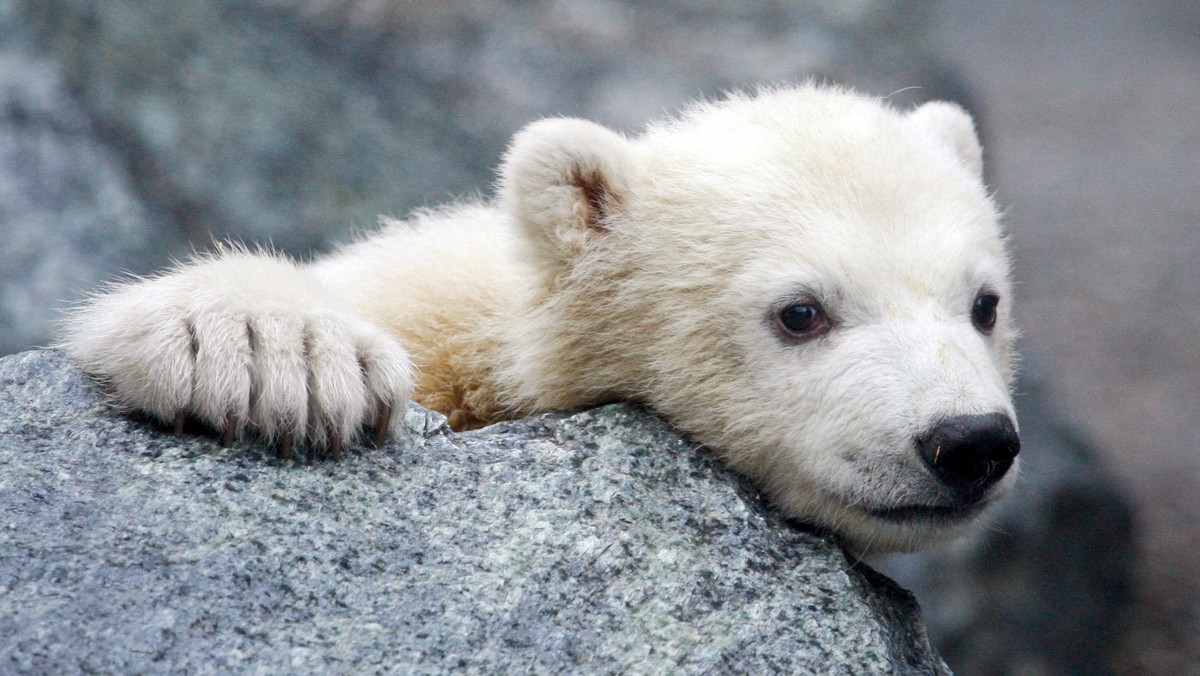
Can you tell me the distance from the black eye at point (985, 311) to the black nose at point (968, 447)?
743mm

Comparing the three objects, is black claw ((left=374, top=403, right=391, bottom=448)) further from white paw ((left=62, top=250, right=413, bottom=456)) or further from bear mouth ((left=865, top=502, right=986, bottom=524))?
bear mouth ((left=865, top=502, right=986, bottom=524))

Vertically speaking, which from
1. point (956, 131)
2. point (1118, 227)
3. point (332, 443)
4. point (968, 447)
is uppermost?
point (956, 131)

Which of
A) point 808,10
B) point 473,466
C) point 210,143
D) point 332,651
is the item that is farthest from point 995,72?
point 332,651

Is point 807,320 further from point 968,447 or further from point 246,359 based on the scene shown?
point 246,359

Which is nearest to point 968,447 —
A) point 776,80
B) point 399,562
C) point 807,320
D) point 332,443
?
point 807,320

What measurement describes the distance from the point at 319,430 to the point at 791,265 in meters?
1.48

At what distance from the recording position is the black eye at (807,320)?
317 cm

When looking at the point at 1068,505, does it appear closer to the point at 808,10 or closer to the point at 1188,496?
the point at 1188,496

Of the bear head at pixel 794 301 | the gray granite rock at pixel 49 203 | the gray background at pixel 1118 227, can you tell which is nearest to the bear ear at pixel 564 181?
the bear head at pixel 794 301

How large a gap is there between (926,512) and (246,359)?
1.86 m

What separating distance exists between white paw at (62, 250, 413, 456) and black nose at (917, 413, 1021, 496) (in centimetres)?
139

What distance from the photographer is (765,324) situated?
10.6 ft

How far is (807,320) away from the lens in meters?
3.18

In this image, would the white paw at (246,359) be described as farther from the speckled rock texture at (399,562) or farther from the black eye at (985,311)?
the black eye at (985,311)
